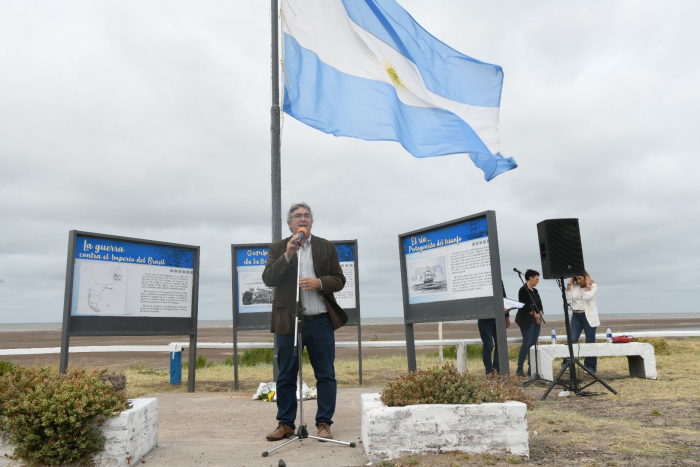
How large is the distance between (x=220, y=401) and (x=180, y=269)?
2.43 m

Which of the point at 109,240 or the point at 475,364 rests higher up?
the point at 109,240

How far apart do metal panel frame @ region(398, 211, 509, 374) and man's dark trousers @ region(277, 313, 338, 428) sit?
7.10 ft

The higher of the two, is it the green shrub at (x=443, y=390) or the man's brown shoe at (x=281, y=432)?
the green shrub at (x=443, y=390)

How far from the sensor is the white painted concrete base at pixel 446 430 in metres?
3.81

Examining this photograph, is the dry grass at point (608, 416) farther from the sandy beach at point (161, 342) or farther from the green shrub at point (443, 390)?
the sandy beach at point (161, 342)

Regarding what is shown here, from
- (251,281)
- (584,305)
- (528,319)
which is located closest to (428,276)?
(528,319)

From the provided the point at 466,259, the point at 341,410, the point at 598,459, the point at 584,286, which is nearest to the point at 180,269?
the point at 341,410

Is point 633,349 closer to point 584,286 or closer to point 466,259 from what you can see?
point 584,286

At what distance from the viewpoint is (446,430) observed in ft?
12.6

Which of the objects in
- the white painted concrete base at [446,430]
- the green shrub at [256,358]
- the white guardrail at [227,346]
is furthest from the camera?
the green shrub at [256,358]

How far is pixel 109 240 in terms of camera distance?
7.59 m

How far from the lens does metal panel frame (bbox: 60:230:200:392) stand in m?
6.97

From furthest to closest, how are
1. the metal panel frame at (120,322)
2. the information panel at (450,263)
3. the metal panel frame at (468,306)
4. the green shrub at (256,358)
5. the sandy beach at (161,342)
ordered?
1. the sandy beach at (161,342)
2. the green shrub at (256,358)
3. the metal panel frame at (120,322)
4. the information panel at (450,263)
5. the metal panel frame at (468,306)

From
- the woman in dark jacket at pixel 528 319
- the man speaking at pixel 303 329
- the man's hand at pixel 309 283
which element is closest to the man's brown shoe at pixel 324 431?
the man speaking at pixel 303 329
